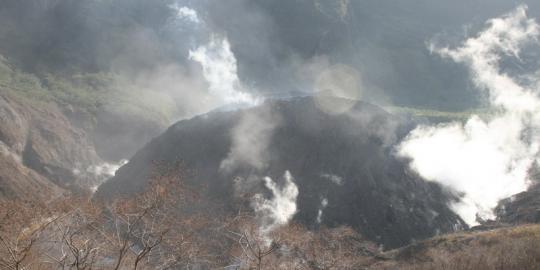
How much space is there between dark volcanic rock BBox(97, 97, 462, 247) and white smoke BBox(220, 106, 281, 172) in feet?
1.24

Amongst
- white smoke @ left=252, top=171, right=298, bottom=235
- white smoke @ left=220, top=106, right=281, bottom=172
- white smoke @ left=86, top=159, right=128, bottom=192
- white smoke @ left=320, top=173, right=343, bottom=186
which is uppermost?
white smoke @ left=86, top=159, right=128, bottom=192

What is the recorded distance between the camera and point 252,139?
9388cm

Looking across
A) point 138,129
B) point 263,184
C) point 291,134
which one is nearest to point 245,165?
point 263,184

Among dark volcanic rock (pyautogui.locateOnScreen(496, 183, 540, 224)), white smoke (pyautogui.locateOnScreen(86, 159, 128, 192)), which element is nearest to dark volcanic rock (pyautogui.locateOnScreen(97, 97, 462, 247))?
dark volcanic rock (pyautogui.locateOnScreen(496, 183, 540, 224))

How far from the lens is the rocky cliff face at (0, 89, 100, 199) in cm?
11488

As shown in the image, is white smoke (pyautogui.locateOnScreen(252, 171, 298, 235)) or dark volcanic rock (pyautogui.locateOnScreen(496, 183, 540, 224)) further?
dark volcanic rock (pyautogui.locateOnScreen(496, 183, 540, 224))

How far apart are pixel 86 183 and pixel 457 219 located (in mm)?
85841

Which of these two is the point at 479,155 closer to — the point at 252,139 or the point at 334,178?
the point at 334,178

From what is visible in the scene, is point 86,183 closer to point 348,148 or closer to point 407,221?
point 348,148

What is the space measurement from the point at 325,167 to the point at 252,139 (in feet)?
45.7

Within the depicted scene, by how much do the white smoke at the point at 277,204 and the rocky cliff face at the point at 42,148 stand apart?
161 ft

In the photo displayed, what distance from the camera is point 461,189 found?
104688mm

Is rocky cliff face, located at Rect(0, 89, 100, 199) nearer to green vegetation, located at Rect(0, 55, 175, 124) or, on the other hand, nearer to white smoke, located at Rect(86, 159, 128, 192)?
white smoke, located at Rect(86, 159, 128, 192)

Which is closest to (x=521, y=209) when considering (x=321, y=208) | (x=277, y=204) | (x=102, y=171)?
(x=321, y=208)
